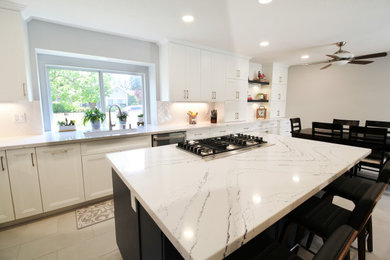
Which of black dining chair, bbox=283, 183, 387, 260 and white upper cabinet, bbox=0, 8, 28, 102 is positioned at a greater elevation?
white upper cabinet, bbox=0, 8, 28, 102

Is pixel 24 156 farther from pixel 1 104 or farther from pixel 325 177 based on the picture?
pixel 325 177

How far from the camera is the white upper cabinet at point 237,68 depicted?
13.2ft

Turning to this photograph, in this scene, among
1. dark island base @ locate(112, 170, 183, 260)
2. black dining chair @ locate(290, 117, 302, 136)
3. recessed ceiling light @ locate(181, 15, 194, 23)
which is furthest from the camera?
black dining chair @ locate(290, 117, 302, 136)

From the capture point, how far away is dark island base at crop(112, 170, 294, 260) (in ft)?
2.70

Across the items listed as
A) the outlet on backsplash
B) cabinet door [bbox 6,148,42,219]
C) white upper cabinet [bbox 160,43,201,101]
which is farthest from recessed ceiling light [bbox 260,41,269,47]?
the outlet on backsplash

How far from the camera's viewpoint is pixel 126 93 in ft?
11.5

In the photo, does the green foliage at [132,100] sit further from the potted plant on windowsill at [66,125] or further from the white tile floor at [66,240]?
the white tile floor at [66,240]

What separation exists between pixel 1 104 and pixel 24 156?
91 cm

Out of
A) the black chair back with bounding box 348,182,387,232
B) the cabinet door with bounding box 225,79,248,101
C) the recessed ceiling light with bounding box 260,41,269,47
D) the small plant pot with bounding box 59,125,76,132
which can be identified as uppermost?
the recessed ceiling light with bounding box 260,41,269,47

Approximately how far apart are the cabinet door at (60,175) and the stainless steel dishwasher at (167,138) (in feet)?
3.34

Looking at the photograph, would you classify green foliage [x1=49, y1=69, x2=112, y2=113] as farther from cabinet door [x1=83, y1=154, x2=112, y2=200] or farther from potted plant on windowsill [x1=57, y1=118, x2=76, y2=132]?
cabinet door [x1=83, y1=154, x2=112, y2=200]

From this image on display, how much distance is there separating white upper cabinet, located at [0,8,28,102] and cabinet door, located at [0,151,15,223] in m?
0.74

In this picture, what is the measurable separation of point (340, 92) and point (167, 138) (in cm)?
459

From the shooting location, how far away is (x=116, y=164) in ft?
4.40
